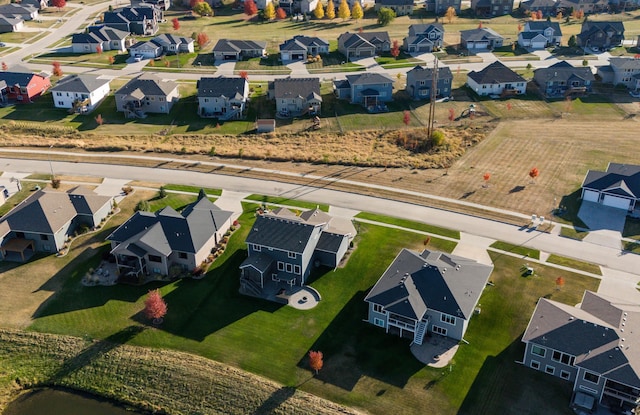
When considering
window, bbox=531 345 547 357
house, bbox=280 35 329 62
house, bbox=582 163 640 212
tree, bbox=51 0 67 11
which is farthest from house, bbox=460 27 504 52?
tree, bbox=51 0 67 11

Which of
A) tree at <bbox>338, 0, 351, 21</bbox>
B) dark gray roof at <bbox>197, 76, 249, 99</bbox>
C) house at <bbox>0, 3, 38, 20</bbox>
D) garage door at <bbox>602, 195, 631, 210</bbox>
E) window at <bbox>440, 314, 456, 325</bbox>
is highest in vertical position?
house at <bbox>0, 3, 38, 20</bbox>

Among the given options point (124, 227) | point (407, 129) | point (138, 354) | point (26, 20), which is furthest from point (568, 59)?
point (26, 20)

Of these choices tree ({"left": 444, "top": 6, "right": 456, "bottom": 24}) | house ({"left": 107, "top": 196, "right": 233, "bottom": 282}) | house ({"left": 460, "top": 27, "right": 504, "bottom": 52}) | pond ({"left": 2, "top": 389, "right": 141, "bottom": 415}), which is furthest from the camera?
tree ({"left": 444, "top": 6, "right": 456, "bottom": 24})

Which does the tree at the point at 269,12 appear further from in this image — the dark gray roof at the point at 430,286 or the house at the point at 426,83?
the dark gray roof at the point at 430,286

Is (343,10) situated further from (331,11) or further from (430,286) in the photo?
(430,286)

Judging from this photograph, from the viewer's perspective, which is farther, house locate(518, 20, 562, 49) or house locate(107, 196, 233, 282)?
house locate(518, 20, 562, 49)

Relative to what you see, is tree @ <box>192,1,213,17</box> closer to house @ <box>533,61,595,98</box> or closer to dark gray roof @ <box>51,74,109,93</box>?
dark gray roof @ <box>51,74,109,93</box>

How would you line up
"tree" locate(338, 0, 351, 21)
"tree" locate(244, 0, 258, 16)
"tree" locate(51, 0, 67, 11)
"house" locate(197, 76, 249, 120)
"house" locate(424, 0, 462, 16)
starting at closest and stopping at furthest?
"house" locate(197, 76, 249, 120), "tree" locate(338, 0, 351, 21), "tree" locate(244, 0, 258, 16), "house" locate(424, 0, 462, 16), "tree" locate(51, 0, 67, 11)
